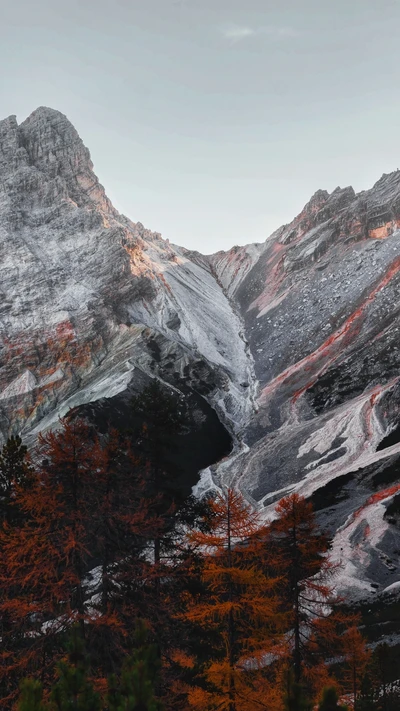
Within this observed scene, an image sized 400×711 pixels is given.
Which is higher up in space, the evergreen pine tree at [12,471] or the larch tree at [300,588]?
the evergreen pine tree at [12,471]

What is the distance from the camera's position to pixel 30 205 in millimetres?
105688

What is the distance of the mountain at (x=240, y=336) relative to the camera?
184ft

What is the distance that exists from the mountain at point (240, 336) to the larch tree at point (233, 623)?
22.8 m

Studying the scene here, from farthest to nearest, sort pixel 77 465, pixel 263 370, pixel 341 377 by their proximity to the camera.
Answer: pixel 263 370, pixel 341 377, pixel 77 465

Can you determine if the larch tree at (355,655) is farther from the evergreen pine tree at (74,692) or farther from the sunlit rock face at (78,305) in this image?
the sunlit rock face at (78,305)

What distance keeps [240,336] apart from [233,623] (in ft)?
300

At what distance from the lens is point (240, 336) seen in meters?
108

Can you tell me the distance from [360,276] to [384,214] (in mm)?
16765

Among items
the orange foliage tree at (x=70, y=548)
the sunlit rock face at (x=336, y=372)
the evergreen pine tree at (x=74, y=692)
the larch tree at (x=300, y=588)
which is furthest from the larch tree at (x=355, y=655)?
the evergreen pine tree at (x=74, y=692)

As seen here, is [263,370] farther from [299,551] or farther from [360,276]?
[299,551]

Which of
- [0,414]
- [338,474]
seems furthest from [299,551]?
[0,414]

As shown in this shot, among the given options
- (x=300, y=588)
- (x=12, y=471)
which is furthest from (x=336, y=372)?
(x=300, y=588)

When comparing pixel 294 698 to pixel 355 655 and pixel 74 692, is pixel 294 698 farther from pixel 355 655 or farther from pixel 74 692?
pixel 355 655

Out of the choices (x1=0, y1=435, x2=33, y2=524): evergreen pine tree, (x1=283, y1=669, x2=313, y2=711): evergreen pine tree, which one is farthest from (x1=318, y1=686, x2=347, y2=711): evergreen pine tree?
(x1=0, y1=435, x2=33, y2=524): evergreen pine tree
